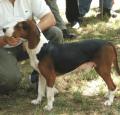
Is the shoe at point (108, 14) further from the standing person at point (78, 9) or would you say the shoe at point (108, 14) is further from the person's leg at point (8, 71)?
the person's leg at point (8, 71)

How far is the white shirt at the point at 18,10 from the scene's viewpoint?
5.04m

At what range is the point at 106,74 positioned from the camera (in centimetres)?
480

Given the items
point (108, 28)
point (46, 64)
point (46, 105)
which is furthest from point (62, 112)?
point (108, 28)

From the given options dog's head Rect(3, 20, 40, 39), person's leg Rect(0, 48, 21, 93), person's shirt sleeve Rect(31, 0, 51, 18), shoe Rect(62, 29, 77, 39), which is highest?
dog's head Rect(3, 20, 40, 39)

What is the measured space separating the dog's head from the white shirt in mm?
520

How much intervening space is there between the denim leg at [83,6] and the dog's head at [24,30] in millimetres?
4395

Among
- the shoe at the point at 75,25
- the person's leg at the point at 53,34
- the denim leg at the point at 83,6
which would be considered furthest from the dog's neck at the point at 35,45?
the denim leg at the point at 83,6

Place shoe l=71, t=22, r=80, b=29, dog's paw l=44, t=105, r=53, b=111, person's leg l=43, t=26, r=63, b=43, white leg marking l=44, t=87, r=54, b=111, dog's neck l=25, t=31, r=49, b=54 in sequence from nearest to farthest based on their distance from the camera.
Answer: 1. dog's neck l=25, t=31, r=49, b=54
2. white leg marking l=44, t=87, r=54, b=111
3. dog's paw l=44, t=105, r=53, b=111
4. person's leg l=43, t=26, r=63, b=43
5. shoe l=71, t=22, r=80, b=29

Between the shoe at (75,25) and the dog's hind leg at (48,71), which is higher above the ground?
the dog's hind leg at (48,71)

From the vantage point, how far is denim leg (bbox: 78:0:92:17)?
886 cm

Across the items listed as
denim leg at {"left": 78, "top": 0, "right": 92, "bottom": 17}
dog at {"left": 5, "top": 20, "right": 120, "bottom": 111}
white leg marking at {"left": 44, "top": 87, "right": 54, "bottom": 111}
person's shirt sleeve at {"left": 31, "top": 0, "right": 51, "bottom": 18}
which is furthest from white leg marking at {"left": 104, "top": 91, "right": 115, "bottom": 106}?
denim leg at {"left": 78, "top": 0, "right": 92, "bottom": 17}

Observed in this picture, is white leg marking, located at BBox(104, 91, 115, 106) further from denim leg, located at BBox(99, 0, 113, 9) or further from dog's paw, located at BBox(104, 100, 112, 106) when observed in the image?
denim leg, located at BBox(99, 0, 113, 9)

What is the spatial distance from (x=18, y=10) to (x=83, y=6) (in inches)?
157

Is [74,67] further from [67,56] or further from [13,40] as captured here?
[13,40]
